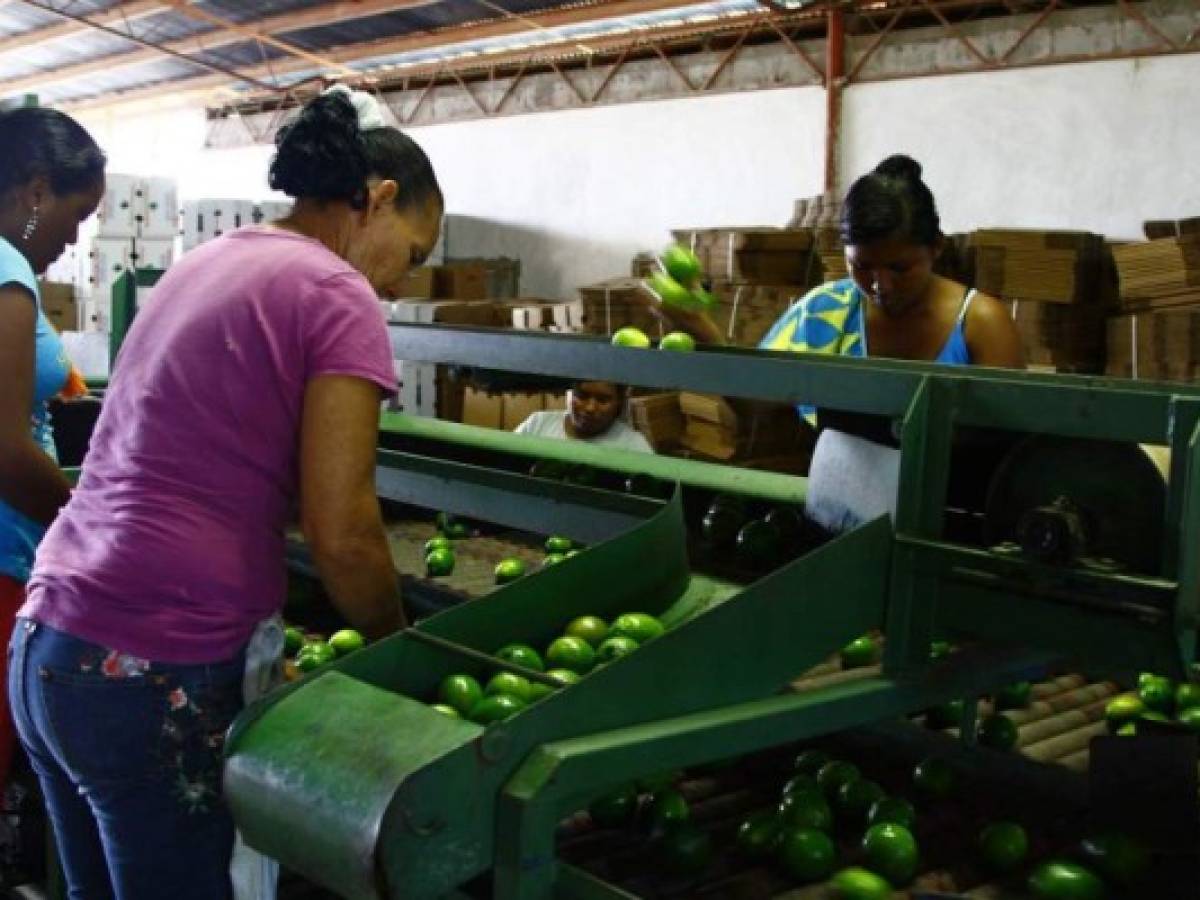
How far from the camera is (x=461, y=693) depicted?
5.84 feet

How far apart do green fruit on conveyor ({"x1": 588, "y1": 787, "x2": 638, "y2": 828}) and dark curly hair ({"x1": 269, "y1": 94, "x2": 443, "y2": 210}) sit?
1.03 metres

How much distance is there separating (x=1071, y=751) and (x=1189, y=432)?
3.39ft

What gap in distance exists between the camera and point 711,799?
2355mm

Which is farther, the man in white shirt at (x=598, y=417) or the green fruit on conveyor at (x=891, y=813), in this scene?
the man in white shirt at (x=598, y=417)

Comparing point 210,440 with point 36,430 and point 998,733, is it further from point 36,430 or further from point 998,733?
point 998,733

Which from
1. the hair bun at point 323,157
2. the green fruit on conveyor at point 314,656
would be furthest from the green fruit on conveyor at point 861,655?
the hair bun at point 323,157

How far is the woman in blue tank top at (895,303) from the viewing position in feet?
9.47

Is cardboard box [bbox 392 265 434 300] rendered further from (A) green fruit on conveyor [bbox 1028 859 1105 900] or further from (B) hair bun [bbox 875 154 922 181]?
(A) green fruit on conveyor [bbox 1028 859 1105 900]

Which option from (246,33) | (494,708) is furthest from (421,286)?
(494,708)

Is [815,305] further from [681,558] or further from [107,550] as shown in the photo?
[107,550]

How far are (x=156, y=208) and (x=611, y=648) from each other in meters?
11.1

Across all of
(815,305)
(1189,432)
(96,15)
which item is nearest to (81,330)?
(96,15)

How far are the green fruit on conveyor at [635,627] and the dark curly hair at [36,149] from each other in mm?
1511

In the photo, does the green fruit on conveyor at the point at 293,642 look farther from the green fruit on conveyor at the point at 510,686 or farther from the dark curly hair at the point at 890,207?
the dark curly hair at the point at 890,207
